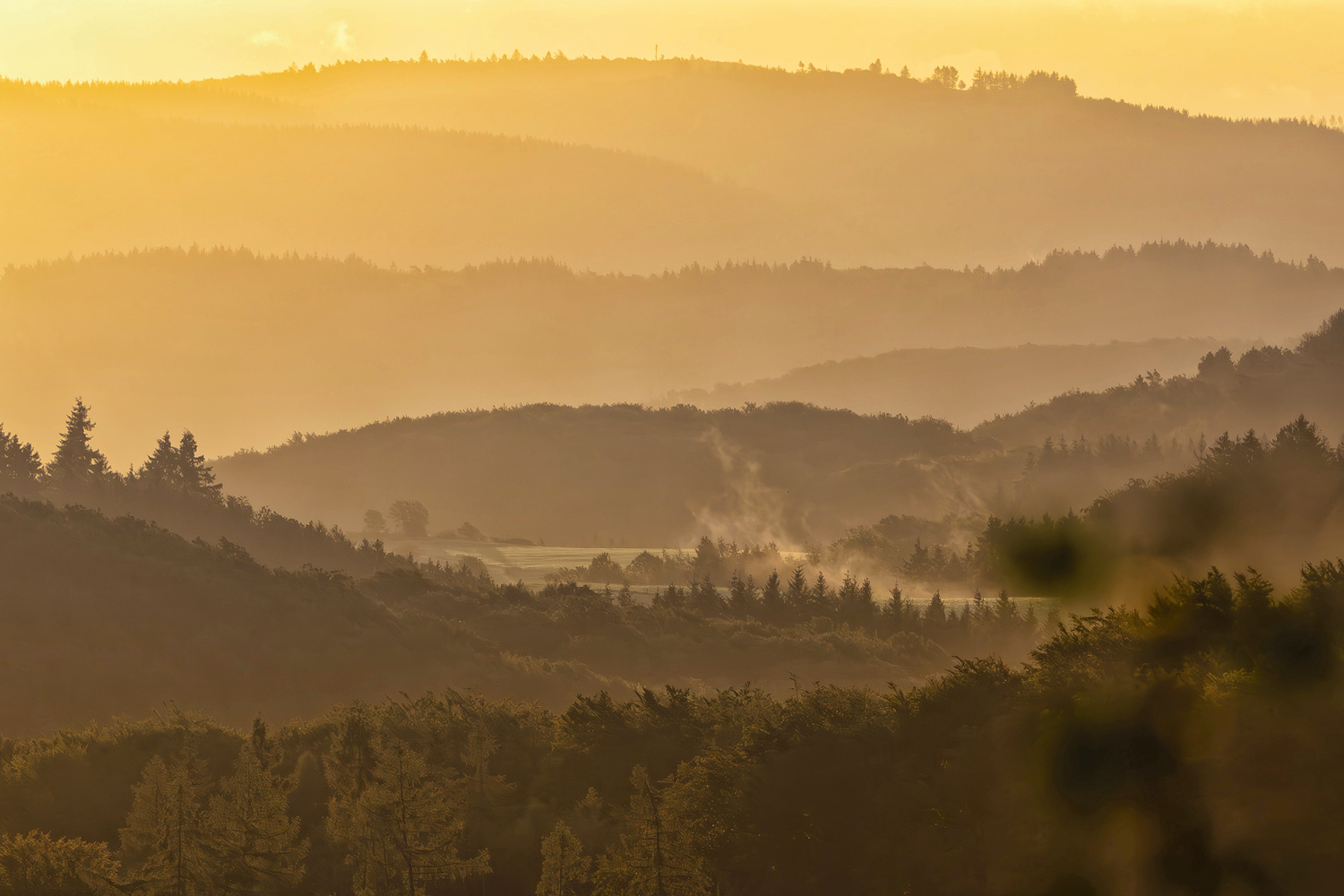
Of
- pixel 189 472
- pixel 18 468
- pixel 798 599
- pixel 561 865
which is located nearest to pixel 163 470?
pixel 189 472

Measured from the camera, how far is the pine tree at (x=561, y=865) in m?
47.8

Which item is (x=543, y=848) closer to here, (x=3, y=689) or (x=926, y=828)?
(x=926, y=828)

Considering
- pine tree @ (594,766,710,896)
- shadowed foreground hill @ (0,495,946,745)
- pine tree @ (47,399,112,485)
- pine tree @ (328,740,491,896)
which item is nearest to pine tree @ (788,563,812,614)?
shadowed foreground hill @ (0,495,946,745)

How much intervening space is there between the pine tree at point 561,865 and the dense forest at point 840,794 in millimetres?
109

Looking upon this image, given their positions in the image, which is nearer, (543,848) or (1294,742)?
(1294,742)

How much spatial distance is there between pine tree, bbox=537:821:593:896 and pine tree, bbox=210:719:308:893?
9.92 metres

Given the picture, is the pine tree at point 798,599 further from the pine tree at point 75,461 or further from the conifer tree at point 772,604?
the pine tree at point 75,461

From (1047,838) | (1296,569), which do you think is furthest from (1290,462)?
(1047,838)

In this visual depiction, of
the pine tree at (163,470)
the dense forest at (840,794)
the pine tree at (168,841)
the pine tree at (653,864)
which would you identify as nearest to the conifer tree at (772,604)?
the pine tree at (163,470)

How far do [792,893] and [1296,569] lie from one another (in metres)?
45.0

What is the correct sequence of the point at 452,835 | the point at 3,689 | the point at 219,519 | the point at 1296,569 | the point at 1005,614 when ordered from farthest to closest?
the point at 219,519 < the point at 1005,614 < the point at 3,689 < the point at 1296,569 < the point at 452,835

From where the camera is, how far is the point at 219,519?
6850 inches

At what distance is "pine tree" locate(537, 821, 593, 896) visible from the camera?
47.8 meters

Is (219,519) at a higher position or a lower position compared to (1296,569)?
higher
